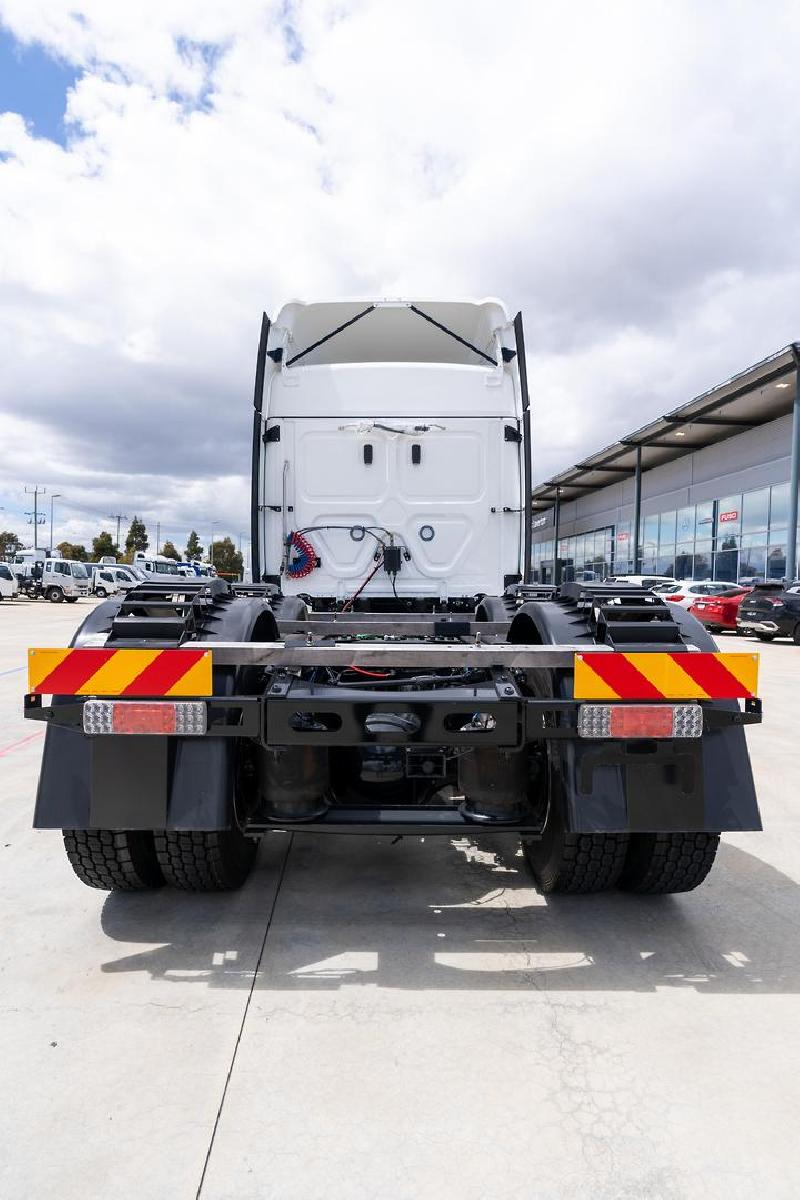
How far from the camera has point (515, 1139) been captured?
1.90 metres

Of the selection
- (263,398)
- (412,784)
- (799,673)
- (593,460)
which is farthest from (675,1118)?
(593,460)

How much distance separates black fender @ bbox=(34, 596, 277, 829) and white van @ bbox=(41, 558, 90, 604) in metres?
33.2

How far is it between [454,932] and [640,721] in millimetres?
1139

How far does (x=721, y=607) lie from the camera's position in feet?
61.1

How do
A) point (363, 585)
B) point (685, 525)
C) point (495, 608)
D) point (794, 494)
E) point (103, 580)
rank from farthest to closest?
1. point (103, 580)
2. point (685, 525)
3. point (794, 494)
4. point (363, 585)
5. point (495, 608)

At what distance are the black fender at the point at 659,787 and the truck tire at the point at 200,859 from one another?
4.59 ft

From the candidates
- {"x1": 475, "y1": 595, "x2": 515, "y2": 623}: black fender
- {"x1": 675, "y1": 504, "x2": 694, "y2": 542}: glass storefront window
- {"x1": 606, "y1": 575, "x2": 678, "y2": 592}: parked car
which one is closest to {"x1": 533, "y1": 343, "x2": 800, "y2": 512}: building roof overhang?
{"x1": 675, "y1": 504, "x2": 694, "y2": 542}: glass storefront window

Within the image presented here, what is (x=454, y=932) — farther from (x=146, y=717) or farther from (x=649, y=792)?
(x=146, y=717)

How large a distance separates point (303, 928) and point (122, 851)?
80 centimetres

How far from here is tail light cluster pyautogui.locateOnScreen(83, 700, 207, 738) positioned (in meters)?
2.69

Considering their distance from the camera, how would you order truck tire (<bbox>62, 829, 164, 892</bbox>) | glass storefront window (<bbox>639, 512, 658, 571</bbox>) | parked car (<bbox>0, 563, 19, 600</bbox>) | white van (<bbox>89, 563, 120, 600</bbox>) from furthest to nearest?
white van (<bbox>89, 563, 120, 600</bbox>) < glass storefront window (<bbox>639, 512, 658, 571</bbox>) < parked car (<bbox>0, 563, 19, 600</bbox>) < truck tire (<bbox>62, 829, 164, 892</bbox>)

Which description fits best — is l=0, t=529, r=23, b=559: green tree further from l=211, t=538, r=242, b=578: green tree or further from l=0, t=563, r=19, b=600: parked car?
l=0, t=563, r=19, b=600: parked car

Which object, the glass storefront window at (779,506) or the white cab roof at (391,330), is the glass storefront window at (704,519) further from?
the white cab roof at (391,330)

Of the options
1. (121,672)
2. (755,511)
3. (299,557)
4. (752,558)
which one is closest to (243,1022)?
(121,672)
